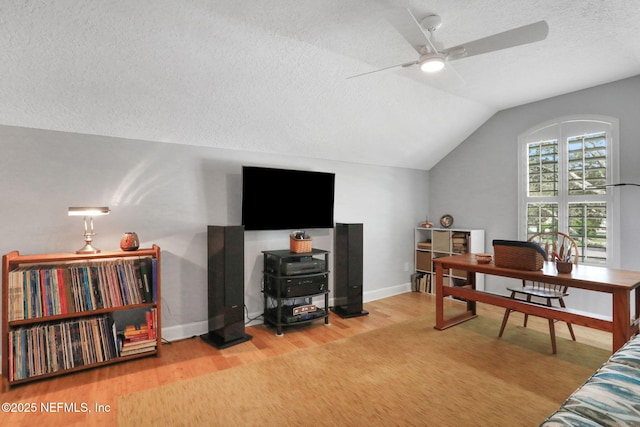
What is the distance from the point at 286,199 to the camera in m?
3.56

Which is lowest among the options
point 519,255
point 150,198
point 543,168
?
point 519,255

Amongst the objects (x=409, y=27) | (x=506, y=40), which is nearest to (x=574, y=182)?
(x=506, y=40)

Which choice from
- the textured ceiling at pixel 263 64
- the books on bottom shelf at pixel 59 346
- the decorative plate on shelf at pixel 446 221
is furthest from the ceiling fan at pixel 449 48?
the decorative plate on shelf at pixel 446 221

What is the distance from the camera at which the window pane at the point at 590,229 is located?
11.5ft

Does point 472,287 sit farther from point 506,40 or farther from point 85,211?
point 85,211

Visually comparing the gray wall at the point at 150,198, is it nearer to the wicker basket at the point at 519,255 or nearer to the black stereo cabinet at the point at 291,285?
the black stereo cabinet at the point at 291,285

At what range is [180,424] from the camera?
188 centimetres

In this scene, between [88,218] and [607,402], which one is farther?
[88,218]

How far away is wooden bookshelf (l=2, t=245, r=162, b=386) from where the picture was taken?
7.45 ft

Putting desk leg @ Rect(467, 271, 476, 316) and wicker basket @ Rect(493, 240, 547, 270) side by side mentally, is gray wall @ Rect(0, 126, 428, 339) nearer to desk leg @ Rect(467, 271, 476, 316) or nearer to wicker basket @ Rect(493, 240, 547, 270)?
desk leg @ Rect(467, 271, 476, 316)

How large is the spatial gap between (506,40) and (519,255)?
163 cm

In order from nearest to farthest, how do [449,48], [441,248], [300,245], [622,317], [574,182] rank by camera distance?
[449,48], [622,317], [300,245], [574,182], [441,248]

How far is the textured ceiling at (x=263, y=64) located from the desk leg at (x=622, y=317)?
6.22ft

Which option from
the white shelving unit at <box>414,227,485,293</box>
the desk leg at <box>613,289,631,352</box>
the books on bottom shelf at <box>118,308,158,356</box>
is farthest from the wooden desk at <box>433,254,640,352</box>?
the books on bottom shelf at <box>118,308,158,356</box>
